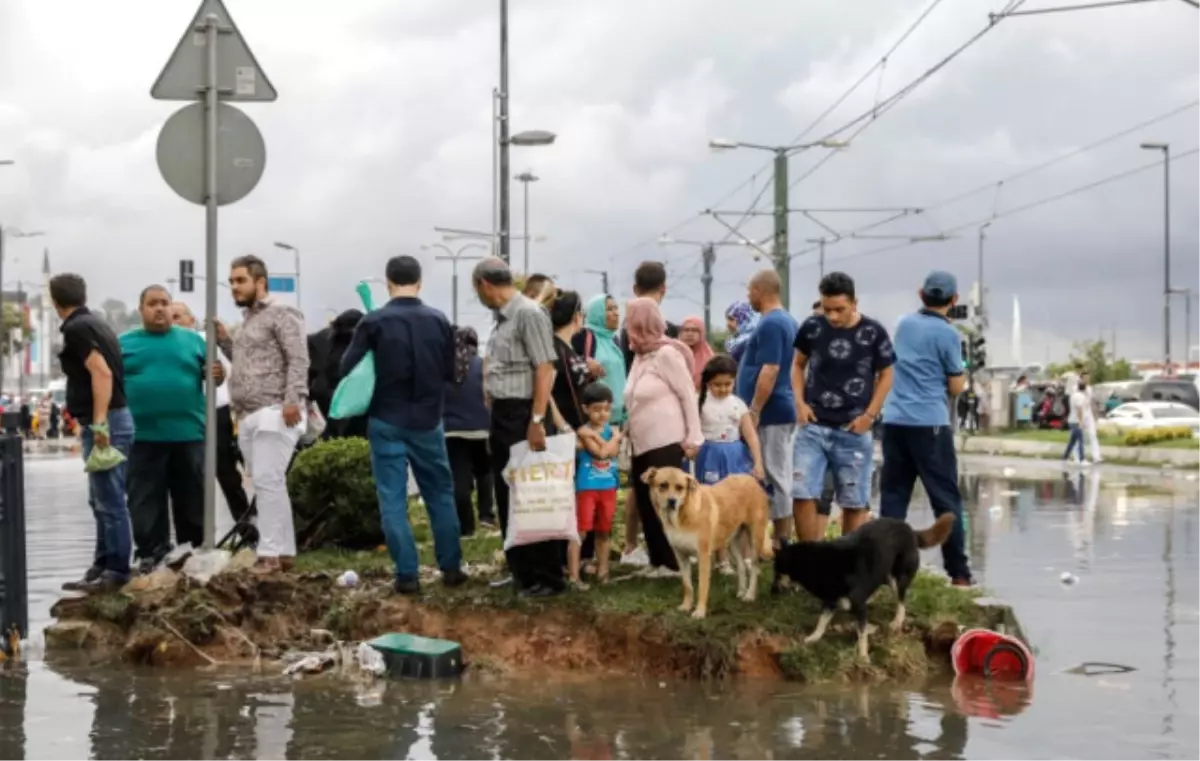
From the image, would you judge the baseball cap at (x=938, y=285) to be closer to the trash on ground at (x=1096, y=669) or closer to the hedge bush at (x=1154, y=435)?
the trash on ground at (x=1096, y=669)

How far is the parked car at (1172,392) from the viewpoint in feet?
205

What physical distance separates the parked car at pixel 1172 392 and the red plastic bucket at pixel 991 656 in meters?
56.6

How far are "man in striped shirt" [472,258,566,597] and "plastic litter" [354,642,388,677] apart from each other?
0.96 m

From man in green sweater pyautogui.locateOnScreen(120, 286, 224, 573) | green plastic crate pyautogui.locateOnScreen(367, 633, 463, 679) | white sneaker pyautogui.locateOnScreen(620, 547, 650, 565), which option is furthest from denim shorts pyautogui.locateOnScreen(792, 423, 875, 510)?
man in green sweater pyautogui.locateOnScreen(120, 286, 224, 573)

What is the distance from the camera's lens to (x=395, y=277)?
966 centimetres

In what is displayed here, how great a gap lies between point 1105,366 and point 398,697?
4390 inches

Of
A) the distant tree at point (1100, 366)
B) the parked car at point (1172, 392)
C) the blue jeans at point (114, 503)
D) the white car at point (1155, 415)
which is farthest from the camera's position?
the distant tree at point (1100, 366)

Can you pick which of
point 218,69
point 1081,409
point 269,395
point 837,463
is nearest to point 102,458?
point 269,395

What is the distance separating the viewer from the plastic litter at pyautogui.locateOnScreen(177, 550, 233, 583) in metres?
9.68

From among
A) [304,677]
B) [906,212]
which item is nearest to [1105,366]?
[906,212]

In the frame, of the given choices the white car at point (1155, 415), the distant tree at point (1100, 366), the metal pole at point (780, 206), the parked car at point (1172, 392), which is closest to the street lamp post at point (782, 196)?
the metal pole at point (780, 206)

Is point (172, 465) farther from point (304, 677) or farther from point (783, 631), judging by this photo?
point (783, 631)

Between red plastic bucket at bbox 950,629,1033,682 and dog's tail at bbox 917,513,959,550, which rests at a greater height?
dog's tail at bbox 917,513,959,550

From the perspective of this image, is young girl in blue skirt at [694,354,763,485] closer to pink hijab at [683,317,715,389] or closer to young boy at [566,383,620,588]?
young boy at [566,383,620,588]
